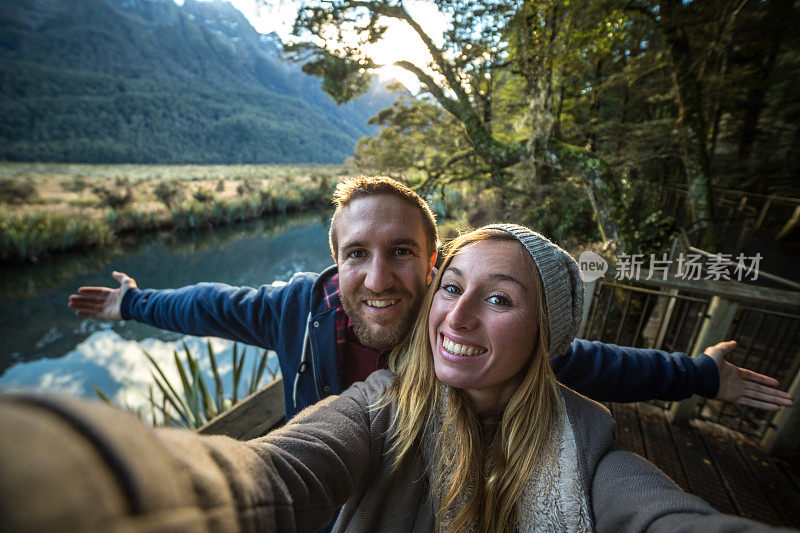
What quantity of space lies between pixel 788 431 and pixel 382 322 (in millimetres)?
3316

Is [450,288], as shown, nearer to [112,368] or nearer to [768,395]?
[768,395]

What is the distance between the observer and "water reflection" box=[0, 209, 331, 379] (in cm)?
719

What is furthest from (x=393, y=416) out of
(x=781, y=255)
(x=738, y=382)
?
(x=781, y=255)

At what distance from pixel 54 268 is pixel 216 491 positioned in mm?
12997

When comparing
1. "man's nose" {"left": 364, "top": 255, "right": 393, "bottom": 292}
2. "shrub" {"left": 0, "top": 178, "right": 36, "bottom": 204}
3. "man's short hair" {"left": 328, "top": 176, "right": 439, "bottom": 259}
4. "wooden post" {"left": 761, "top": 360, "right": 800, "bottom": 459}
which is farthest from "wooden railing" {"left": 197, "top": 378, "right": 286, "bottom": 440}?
"shrub" {"left": 0, "top": 178, "right": 36, "bottom": 204}

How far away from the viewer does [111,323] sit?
8273 millimetres

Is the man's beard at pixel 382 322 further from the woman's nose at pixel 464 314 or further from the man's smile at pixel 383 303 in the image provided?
the woman's nose at pixel 464 314

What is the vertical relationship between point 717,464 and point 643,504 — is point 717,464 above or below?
below

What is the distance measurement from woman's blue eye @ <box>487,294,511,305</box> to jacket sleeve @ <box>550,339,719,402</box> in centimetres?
69

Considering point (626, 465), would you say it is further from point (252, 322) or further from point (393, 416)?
point (252, 322)

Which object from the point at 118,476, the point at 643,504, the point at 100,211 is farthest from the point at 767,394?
the point at 100,211

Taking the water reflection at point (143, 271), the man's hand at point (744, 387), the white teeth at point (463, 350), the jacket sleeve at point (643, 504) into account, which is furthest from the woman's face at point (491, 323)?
the water reflection at point (143, 271)

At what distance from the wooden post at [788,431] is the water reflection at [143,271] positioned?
9686mm

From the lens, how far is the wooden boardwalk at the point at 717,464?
6.88ft
